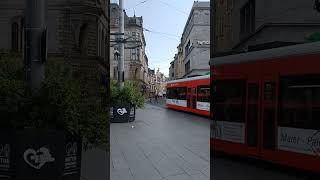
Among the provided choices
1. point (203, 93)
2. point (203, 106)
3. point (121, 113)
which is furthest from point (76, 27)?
point (203, 106)

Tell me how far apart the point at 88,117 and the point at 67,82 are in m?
0.46

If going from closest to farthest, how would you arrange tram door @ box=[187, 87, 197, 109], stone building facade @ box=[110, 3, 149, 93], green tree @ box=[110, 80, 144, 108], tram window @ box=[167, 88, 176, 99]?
green tree @ box=[110, 80, 144, 108], stone building facade @ box=[110, 3, 149, 93], tram door @ box=[187, 87, 197, 109], tram window @ box=[167, 88, 176, 99]

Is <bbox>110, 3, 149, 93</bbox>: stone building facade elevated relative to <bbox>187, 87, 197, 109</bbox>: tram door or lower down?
elevated

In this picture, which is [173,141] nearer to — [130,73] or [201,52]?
[130,73]

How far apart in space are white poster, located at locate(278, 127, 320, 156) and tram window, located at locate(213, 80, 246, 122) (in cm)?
144

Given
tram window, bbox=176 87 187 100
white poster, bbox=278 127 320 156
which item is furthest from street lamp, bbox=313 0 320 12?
tram window, bbox=176 87 187 100

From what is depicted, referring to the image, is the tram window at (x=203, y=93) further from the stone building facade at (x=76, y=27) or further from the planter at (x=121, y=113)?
the stone building facade at (x=76, y=27)

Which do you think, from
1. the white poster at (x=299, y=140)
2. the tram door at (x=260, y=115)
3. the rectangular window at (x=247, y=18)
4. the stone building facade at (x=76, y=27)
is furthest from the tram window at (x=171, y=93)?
the stone building facade at (x=76, y=27)

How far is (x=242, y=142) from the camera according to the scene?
10938 millimetres

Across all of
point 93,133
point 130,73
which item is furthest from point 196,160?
point 130,73

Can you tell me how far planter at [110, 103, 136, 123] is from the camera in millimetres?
24328

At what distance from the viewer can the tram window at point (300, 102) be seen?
898 cm

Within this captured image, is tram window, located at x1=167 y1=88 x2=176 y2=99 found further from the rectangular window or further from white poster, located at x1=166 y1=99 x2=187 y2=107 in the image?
the rectangular window

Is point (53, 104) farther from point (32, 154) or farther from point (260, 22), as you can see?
point (260, 22)
